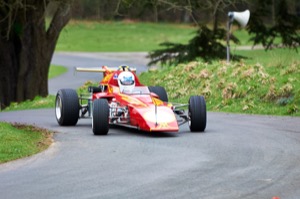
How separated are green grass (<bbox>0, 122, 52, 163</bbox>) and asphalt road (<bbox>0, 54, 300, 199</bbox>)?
7.9 inches

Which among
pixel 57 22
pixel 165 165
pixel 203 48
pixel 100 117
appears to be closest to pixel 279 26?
pixel 203 48

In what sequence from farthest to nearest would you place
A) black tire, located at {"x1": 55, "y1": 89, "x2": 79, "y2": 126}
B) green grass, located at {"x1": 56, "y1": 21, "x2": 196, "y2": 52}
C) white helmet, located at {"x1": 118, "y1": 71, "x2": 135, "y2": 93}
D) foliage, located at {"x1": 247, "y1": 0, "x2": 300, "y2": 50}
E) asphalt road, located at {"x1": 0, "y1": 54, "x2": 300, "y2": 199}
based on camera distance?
green grass, located at {"x1": 56, "y1": 21, "x2": 196, "y2": 52}, foliage, located at {"x1": 247, "y1": 0, "x2": 300, "y2": 50}, black tire, located at {"x1": 55, "y1": 89, "x2": 79, "y2": 126}, white helmet, located at {"x1": 118, "y1": 71, "x2": 135, "y2": 93}, asphalt road, located at {"x1": 0, "y1": 54, "x2": 300, "y2": 199}

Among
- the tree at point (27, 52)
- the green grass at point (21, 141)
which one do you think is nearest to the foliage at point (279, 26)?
the tree at point (27, 52)

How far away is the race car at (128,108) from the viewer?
15617 millimetres

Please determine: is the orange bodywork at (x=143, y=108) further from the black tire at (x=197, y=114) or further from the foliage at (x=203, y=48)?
the foliage at (x=203, y=48)

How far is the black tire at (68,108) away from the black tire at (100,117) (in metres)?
2.06

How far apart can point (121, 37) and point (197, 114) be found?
58.9 metres

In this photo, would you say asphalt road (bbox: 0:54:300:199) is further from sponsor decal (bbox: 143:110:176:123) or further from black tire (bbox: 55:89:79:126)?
black tire (bbox: 55:89:79:126)

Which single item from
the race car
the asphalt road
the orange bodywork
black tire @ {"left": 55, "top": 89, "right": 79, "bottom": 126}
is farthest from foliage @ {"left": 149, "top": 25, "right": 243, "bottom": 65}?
the asphalt road

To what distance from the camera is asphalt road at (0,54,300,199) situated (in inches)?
402

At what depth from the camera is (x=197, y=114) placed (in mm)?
16094

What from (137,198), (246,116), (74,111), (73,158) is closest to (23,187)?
(137,198)

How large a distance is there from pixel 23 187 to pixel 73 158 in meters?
2.38

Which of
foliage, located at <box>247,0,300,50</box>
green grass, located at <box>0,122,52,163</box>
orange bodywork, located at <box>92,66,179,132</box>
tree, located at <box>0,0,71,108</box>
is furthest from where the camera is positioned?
foliage, located at <box>247,0,300,50</box>
